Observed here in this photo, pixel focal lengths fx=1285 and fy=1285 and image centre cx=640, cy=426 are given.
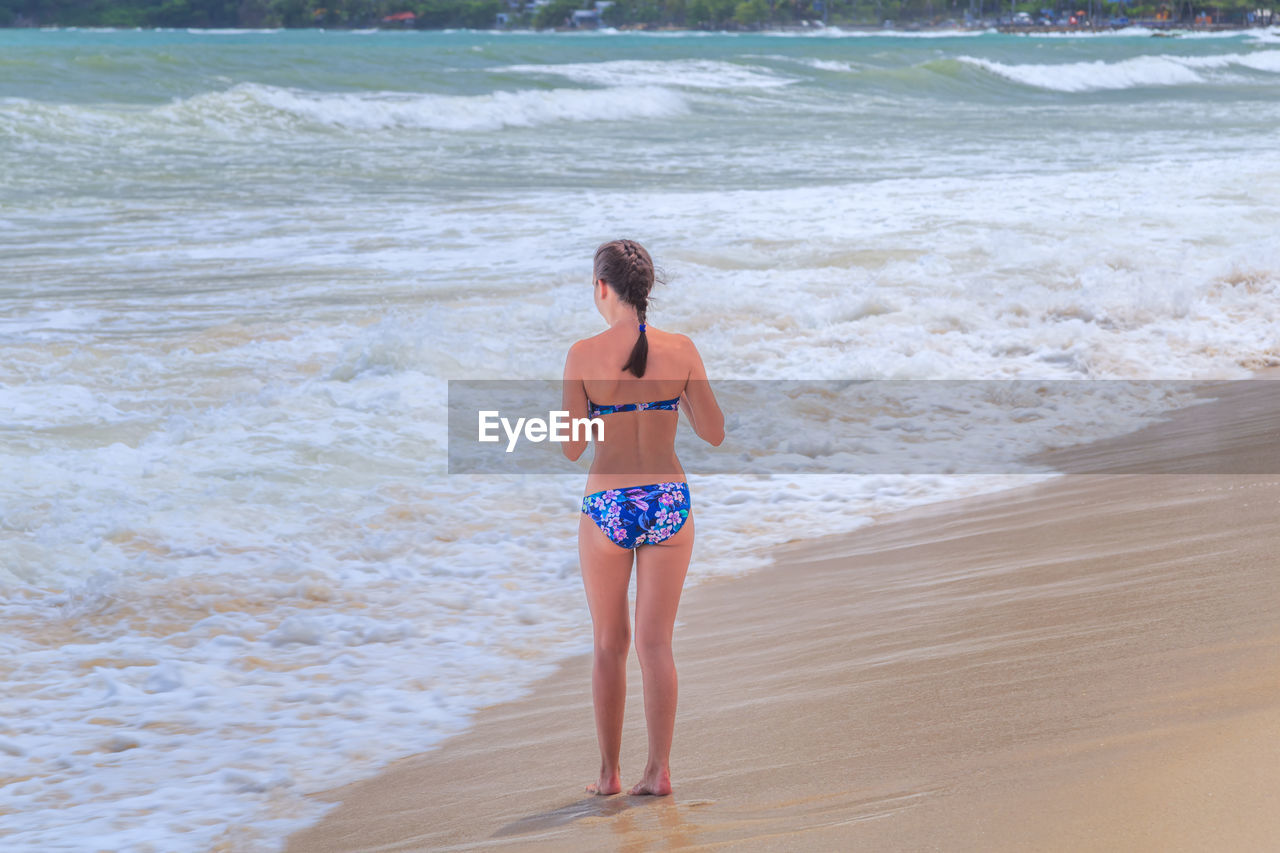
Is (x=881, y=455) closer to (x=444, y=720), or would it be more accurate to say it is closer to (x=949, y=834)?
(x=444, y=720)

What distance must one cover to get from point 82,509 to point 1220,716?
506 cm

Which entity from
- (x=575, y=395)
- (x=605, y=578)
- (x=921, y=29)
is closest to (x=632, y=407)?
(x=575, y=395)

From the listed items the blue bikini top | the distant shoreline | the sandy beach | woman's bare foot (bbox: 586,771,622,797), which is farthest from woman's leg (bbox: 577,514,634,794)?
the distant shoreline

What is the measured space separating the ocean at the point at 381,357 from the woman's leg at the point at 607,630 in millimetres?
892

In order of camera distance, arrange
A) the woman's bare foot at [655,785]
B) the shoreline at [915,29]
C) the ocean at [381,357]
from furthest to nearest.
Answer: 1. the shoreline at [915,29]
2. the ocean at [381,357]
3. the woman's bare foot at [655,785]

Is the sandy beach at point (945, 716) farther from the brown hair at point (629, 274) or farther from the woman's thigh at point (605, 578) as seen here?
the brown hair at point (629, 274)

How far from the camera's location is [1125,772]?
8.93 feet

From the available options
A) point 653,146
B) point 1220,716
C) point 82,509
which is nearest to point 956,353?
point 82,509

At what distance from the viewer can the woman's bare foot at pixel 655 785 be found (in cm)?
313

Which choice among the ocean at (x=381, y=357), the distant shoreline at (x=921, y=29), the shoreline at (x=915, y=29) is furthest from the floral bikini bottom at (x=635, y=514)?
the distant shoreline at (x=921, y=29)

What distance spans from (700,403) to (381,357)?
18.9 ft

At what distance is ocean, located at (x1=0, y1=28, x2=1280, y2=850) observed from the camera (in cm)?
425

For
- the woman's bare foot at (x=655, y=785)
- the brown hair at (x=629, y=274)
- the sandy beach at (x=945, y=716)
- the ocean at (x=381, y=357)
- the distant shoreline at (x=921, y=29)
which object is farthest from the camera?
the distant shoreline at (x=921, y=29)

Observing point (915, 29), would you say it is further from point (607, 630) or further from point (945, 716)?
point (607, 630)
